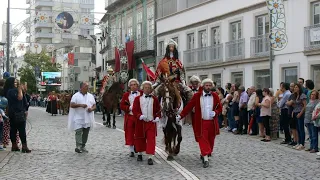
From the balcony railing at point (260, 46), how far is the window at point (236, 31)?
5.85 feet

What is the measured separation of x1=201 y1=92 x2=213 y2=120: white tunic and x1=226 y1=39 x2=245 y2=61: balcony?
1886 cm

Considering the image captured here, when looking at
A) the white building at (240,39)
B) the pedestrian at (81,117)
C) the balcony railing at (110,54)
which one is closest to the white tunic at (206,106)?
the pedestrian at (81,117)

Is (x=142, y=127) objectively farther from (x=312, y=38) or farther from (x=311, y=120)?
(x=312, y=38)

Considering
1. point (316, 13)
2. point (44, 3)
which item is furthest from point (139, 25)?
point (44, 3)

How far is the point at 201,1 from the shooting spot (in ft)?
119

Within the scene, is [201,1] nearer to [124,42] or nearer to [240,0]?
[240,0]

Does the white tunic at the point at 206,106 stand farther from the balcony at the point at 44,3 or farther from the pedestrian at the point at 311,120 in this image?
the balcony at the point at 44,3

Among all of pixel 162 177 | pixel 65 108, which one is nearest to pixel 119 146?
pixel 162 177

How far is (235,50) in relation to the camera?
3098cm

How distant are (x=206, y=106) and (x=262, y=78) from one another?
58.8 feet

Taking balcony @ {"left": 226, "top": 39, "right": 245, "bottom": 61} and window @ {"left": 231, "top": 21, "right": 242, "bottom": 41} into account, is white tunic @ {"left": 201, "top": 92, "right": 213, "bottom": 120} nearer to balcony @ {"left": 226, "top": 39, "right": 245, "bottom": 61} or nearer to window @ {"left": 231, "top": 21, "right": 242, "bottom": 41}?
balcony @ {"left": 226, "top": 39, "right": 245, "bottom": 61}

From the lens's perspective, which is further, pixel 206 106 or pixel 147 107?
pixel 147 107

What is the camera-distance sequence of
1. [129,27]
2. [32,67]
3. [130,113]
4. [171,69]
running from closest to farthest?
1. [130,113]
2. [171,69]
3. [129,27]
4. [32,67]

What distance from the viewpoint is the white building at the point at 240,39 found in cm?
2519
